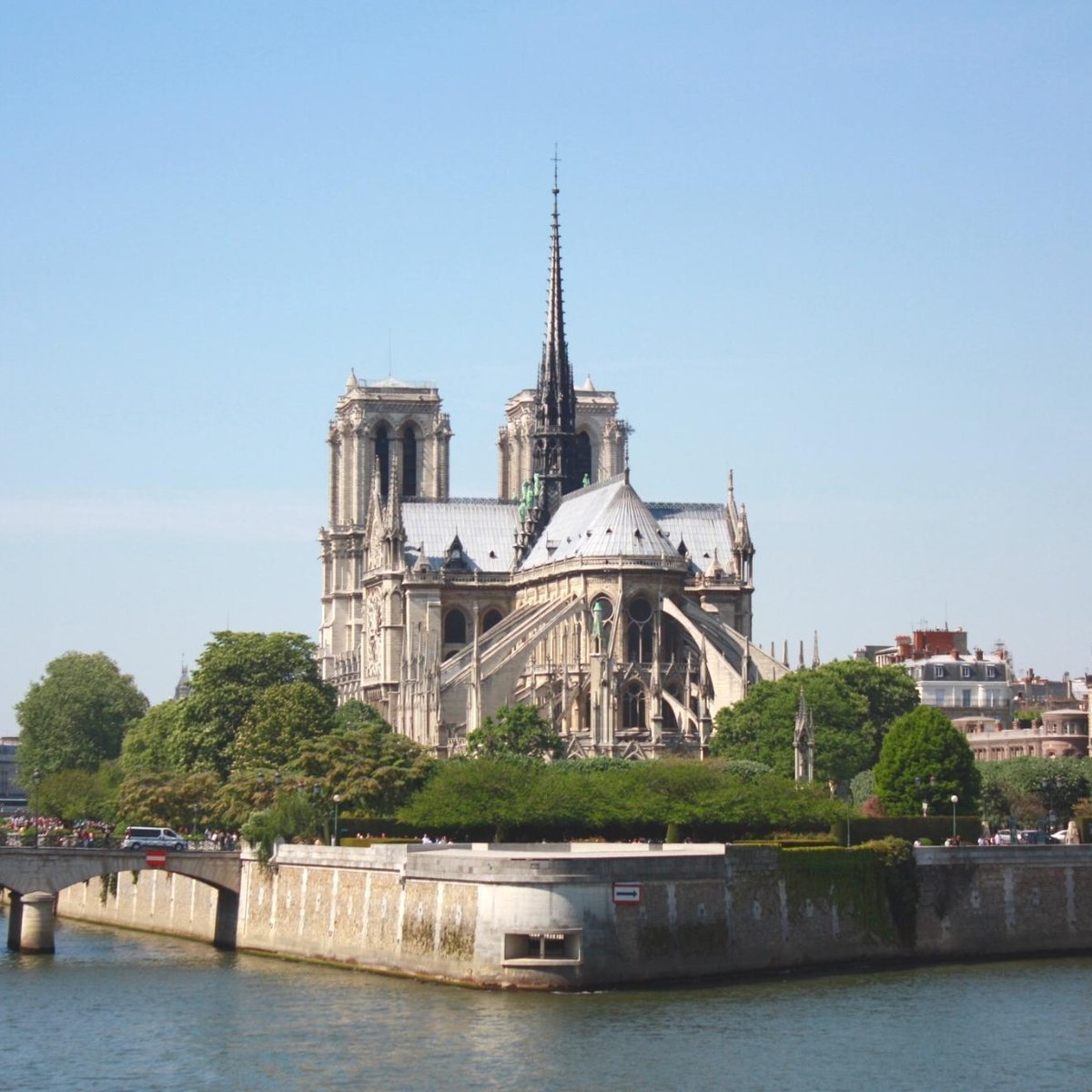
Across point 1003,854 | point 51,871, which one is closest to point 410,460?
point 51,871

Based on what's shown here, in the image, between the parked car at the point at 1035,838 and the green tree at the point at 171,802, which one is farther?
the green tree at the point at 171,802

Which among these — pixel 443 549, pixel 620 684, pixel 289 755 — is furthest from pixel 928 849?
pixel 443 549

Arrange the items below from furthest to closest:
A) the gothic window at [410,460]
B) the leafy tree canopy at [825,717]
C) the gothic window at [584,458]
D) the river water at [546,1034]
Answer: the gothic window at [410,460] < the gothic window at [584,458] < the leafy tree canopy at [825,717] < the river water at [546,1034]

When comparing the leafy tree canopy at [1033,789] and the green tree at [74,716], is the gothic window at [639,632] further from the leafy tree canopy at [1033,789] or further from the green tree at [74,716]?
the green tree at [74,716]

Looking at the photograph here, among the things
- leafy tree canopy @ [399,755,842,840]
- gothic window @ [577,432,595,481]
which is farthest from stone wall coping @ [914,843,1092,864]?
gothic window @ [577,432,595,481]

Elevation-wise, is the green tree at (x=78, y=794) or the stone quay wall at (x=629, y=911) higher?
the green tree at (x=78, y=794)

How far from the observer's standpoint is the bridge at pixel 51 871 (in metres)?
77.2

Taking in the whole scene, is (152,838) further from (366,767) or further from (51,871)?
(51,871)

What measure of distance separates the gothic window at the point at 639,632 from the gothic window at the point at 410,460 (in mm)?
40090

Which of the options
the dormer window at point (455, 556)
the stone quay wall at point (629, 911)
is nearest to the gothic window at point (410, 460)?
the dormer window at point (455, 556)

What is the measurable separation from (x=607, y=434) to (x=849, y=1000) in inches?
4411

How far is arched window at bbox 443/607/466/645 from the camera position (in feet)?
480

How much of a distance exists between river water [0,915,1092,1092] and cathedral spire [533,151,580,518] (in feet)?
265

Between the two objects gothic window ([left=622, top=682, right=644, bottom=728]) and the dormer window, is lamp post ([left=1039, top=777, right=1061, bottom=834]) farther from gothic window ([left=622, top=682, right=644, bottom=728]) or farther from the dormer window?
the dormer window
